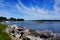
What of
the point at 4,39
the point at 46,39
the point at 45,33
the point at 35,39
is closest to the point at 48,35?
the point at 45,33

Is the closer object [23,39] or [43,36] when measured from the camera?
[23,39]

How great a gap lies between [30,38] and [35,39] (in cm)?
28

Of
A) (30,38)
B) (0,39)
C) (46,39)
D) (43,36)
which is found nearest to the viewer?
(0,39)

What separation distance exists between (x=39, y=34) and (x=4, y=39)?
17.2ft

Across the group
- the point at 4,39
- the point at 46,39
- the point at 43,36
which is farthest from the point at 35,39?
the point at 4,39

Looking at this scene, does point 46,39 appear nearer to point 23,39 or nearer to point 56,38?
point 56,38

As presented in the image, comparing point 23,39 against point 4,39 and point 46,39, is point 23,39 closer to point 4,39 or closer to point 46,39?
point 46,39

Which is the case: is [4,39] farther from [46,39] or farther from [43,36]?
[43,36]

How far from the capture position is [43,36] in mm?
11180

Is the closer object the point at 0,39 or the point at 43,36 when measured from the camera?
the point at 0,39

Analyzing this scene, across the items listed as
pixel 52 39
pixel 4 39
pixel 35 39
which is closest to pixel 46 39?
pixel 52 39

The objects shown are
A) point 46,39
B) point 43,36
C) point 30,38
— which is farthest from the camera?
point 43,36

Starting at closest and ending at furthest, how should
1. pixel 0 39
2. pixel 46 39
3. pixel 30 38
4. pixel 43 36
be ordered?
pixel 0 39, pixel 30 38, pixel 46 39, pixel 43 36

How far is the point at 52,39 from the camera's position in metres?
9.95
